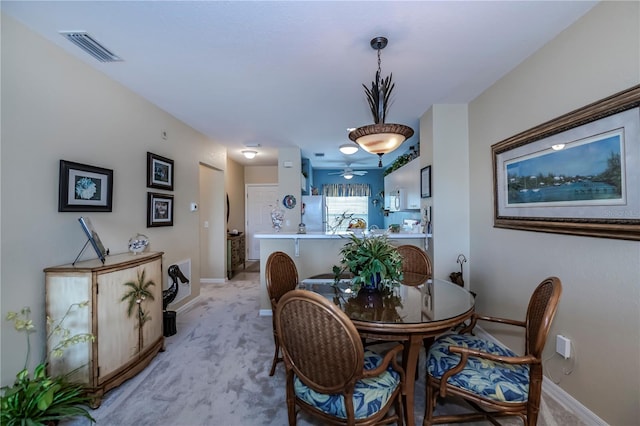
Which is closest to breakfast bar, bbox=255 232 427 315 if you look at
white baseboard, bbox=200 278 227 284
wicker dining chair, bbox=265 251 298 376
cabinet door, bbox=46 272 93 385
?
wicker dining chair, bbox=265 251 298 376

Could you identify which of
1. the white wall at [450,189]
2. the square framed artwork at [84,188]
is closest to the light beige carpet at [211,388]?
the white wall at [450,189]

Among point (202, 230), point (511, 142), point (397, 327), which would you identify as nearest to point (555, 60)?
point (511, 142)

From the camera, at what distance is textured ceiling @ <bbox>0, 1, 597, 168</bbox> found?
1685 millimetres

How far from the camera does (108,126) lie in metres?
2.54

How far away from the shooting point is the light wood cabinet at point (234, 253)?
5.61 meters

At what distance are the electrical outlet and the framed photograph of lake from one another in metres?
0.76

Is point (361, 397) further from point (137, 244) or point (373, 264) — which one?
point (137, 244)

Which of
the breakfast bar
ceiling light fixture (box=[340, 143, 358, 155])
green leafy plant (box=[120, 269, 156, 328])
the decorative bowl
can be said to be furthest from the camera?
ceiling light fixture (box=[340, 143, 358, 155])

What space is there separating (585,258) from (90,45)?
12.5 ft

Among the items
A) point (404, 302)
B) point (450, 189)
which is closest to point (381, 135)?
point (404, 302)

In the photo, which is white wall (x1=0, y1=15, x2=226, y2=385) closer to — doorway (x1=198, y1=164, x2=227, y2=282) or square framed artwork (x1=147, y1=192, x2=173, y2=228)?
square framed artwork (x1=147, y1=192, x2=173, y2=228)

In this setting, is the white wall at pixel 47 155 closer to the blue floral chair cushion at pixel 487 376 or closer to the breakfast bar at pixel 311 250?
the breakfast bar at pixel 311 250

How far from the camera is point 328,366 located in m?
1.24

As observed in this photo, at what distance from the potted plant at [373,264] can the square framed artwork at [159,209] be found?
244 cm
